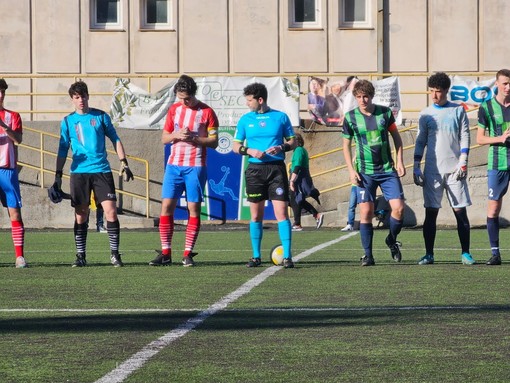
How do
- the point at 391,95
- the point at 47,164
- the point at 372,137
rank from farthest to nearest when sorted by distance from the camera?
the point at 47,164
the point at 391,95
the point at 372,137

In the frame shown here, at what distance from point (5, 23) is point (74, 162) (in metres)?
18.2

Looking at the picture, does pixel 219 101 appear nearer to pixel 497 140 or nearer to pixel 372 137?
pixel 372 137

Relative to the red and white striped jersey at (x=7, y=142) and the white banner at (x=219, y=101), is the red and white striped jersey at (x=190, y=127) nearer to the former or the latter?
the red and white striped jersey at (x=7, y=142)

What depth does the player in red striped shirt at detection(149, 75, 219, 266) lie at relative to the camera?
510 inches

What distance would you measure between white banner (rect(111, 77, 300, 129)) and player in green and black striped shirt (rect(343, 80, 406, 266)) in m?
13.2

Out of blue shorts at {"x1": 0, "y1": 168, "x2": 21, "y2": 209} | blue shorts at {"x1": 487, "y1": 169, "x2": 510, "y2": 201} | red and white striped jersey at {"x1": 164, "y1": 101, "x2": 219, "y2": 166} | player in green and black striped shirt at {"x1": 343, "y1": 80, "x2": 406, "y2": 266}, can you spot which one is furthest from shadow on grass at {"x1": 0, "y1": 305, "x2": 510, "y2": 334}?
blue shorts at {"x1": 0, "y1": 168, "x2": 21, "y2": 209}

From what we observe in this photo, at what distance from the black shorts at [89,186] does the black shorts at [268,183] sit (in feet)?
4.72

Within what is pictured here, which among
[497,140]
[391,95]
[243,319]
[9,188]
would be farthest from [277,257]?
[391,95]

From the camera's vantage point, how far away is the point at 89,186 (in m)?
13.2

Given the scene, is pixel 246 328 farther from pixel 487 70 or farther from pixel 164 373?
pixel 487 70

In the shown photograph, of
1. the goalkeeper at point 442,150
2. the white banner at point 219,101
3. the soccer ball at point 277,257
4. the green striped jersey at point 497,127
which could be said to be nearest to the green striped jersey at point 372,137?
the goalkeeper at point 442,150

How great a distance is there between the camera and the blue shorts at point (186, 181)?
12977 millimetres

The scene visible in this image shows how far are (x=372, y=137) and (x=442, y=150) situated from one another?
749mm

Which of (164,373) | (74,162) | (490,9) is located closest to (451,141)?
(74,162)
